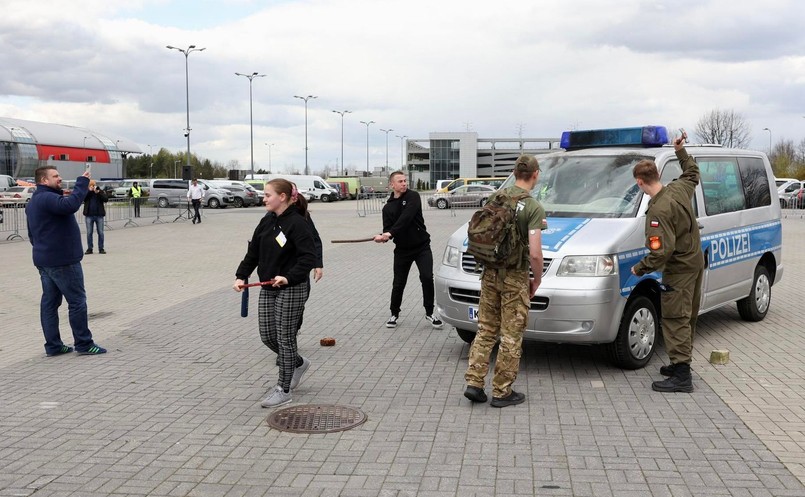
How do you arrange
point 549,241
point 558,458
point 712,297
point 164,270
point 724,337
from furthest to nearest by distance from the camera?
1. point 164,270
2. point 724,337
3. point 712,297
4. point 549,241
5. point 558,458

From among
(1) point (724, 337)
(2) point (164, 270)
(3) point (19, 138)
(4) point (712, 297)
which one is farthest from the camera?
(3) point (19, 138)

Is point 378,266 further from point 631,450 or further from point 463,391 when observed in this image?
point 631,450

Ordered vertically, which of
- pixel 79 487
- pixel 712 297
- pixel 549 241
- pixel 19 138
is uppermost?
pixel 19 138

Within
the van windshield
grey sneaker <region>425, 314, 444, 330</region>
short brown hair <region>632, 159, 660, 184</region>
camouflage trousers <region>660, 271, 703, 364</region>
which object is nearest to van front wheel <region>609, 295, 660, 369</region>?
camouflage trousers <region>660, 271, 703, 364</region>

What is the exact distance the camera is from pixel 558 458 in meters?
4.52

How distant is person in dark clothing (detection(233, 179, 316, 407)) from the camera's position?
220 inches

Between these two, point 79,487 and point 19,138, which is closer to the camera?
point 79,487

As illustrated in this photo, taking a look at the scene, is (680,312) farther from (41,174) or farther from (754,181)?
(41,174)

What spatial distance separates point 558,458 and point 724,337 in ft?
13.8

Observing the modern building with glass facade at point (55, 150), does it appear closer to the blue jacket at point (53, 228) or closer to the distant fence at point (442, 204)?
the distant fence at point (442, 204)

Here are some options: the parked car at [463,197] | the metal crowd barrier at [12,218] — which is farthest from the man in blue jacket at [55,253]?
the parked car at [463,197]

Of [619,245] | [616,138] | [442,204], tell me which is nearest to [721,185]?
[616,138]

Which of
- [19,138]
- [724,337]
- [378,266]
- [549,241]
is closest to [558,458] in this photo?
[549,241]

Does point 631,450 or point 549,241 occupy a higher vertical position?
point 549,241
